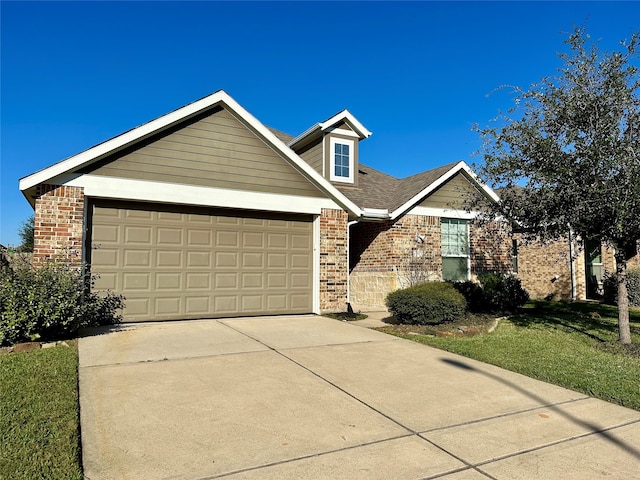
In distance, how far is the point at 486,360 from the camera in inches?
276

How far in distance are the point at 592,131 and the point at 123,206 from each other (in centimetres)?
937

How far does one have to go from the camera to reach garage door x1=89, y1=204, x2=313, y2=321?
959 centimetres

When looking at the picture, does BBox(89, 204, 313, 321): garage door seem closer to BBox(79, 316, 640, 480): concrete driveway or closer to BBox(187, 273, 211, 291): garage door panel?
BBox(187, 273, 211, 291): garage door panel

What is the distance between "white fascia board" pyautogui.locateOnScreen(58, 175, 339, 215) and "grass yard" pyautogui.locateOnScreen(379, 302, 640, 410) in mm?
3899

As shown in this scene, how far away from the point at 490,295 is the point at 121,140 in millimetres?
10275

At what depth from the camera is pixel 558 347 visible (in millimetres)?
8164

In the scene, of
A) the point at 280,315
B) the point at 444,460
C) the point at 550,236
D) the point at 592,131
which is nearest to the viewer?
the point at 444,460

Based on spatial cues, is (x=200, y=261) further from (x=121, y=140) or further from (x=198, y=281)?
(x=121, y=140)

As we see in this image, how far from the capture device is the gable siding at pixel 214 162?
982 centimetres

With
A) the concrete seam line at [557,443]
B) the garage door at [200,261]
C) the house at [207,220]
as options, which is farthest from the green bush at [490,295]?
the concrete seam line at [557,443]

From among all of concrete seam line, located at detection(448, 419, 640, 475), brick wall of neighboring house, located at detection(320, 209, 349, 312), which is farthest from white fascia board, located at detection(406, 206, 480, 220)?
concrete seam line, located at detection(448, 419, 640, 475)

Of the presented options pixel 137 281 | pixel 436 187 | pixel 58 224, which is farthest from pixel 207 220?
pixel 436 187

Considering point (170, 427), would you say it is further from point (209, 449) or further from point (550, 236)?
point (550, 236)

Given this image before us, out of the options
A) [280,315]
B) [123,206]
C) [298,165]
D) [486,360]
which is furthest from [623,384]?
[123,206]
